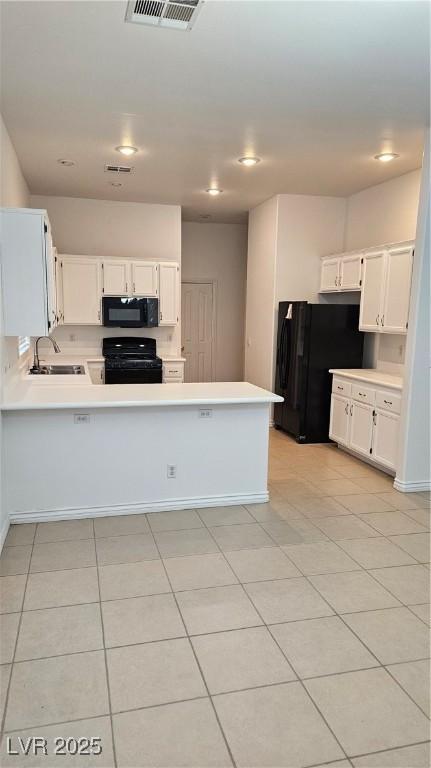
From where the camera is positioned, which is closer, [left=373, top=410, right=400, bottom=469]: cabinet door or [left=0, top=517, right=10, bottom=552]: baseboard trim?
[left=0, top=517, right=10, bottom=552]: baseboard trim

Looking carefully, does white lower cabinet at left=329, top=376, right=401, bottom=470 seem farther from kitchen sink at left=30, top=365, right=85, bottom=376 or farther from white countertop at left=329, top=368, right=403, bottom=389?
kitchen sink at left=30, top=365, right=85, bottom=376

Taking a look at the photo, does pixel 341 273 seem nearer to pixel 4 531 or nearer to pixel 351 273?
pixel 351 273

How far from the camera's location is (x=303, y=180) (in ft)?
17.8

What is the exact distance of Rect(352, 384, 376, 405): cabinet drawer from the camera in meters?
4.86

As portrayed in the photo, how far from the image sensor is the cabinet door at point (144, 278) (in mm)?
6465

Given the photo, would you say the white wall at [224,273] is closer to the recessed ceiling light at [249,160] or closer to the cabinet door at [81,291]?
the cabinet door at [81,291]

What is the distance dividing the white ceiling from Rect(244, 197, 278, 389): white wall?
53.1 inches

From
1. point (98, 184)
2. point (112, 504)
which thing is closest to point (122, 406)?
point (112, 504)

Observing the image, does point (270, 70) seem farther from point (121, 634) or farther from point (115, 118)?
point (121, 634)

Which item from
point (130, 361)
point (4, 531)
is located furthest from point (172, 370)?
point (4, 531)

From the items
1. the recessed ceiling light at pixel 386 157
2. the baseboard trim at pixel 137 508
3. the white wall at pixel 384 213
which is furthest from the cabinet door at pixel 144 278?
the baseboard trim at pixel 137 508

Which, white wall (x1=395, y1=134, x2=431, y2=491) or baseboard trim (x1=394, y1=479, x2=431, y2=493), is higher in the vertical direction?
white wall (x1=395, y1=134, x2=431, y2=491)

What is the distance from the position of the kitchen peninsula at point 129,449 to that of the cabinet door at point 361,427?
4.58ft

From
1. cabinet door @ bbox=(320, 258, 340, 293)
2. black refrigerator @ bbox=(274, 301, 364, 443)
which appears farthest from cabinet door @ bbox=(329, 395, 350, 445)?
cabinet door @ bbox=(320, 258, 340, 293)
